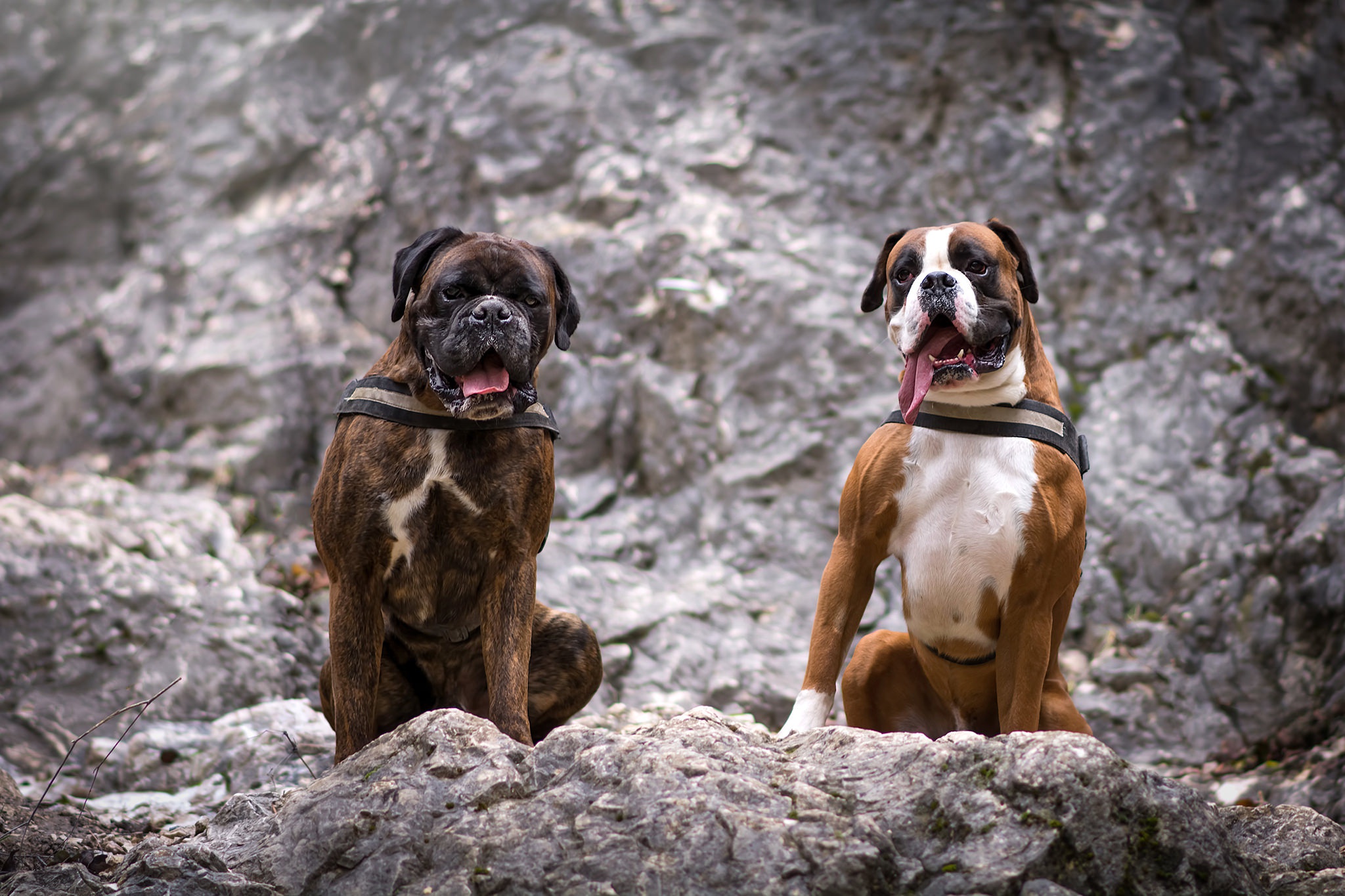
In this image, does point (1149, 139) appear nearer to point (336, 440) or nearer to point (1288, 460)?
point (1288, 460)

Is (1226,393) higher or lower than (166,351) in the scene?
lower

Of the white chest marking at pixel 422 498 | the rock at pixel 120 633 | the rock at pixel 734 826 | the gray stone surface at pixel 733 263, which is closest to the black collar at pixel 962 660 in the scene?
the rock at pixel 734 826

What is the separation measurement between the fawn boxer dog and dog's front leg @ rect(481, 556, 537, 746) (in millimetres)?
914

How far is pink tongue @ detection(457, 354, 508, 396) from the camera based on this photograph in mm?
3709

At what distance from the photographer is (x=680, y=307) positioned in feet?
25.1

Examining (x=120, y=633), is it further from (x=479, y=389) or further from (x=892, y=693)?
(x=892, y=693)

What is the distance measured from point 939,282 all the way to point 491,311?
5.03 feet

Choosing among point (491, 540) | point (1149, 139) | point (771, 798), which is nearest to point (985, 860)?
point (771, 798)

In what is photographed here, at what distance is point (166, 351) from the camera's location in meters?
8.41

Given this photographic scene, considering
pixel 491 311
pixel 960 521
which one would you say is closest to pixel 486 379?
pixel 491 311

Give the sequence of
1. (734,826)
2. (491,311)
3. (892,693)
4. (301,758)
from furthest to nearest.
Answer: (301,758) < (892,693) < (491,311) < (734,826)

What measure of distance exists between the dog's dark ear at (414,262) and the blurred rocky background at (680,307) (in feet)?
8.05

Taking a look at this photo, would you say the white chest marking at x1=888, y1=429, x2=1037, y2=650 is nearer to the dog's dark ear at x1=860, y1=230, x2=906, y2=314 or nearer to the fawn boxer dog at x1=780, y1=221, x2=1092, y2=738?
the fawn boxer dog at x1=780, y1=221, x2=1092, y2=738

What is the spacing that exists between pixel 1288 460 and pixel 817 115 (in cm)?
408
